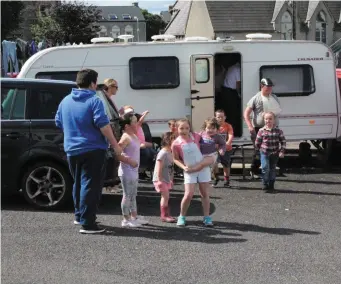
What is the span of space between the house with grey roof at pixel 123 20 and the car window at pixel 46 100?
115550 mm

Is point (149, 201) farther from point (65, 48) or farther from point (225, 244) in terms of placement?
point (65, 48)

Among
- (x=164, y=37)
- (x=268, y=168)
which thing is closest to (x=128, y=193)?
(x=268, y=168)

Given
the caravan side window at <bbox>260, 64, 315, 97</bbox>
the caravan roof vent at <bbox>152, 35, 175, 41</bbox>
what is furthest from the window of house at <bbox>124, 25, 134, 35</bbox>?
the caravan side window at <bbox>260, 64, 315, 97</bbox>

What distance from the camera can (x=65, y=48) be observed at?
11016 mm

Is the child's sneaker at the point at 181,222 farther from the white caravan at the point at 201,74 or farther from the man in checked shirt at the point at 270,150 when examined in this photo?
the white caravan at the point at 201,74

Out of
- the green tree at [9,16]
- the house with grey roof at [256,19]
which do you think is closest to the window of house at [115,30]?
the house with grey roof at [256,19]

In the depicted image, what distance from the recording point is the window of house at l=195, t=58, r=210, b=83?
11.4m

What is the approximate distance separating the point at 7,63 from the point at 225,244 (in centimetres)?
1427

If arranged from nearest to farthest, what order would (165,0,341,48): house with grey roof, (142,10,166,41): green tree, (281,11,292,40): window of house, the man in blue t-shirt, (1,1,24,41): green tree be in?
the man in blue t-shirt < (1,1,24,41): green tree < (165,0,341,48): house with grey roof < (281,11,292,40): window of house < (142,10,166,41): green tree

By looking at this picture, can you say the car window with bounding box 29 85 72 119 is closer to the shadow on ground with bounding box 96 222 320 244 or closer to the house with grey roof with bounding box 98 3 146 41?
the shadow on ground with bounding box 96 222 320 244

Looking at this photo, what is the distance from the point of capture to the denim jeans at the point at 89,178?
647cm

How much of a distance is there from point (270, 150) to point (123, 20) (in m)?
125

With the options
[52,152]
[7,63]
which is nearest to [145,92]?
[52,152]

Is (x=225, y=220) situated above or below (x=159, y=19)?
below
